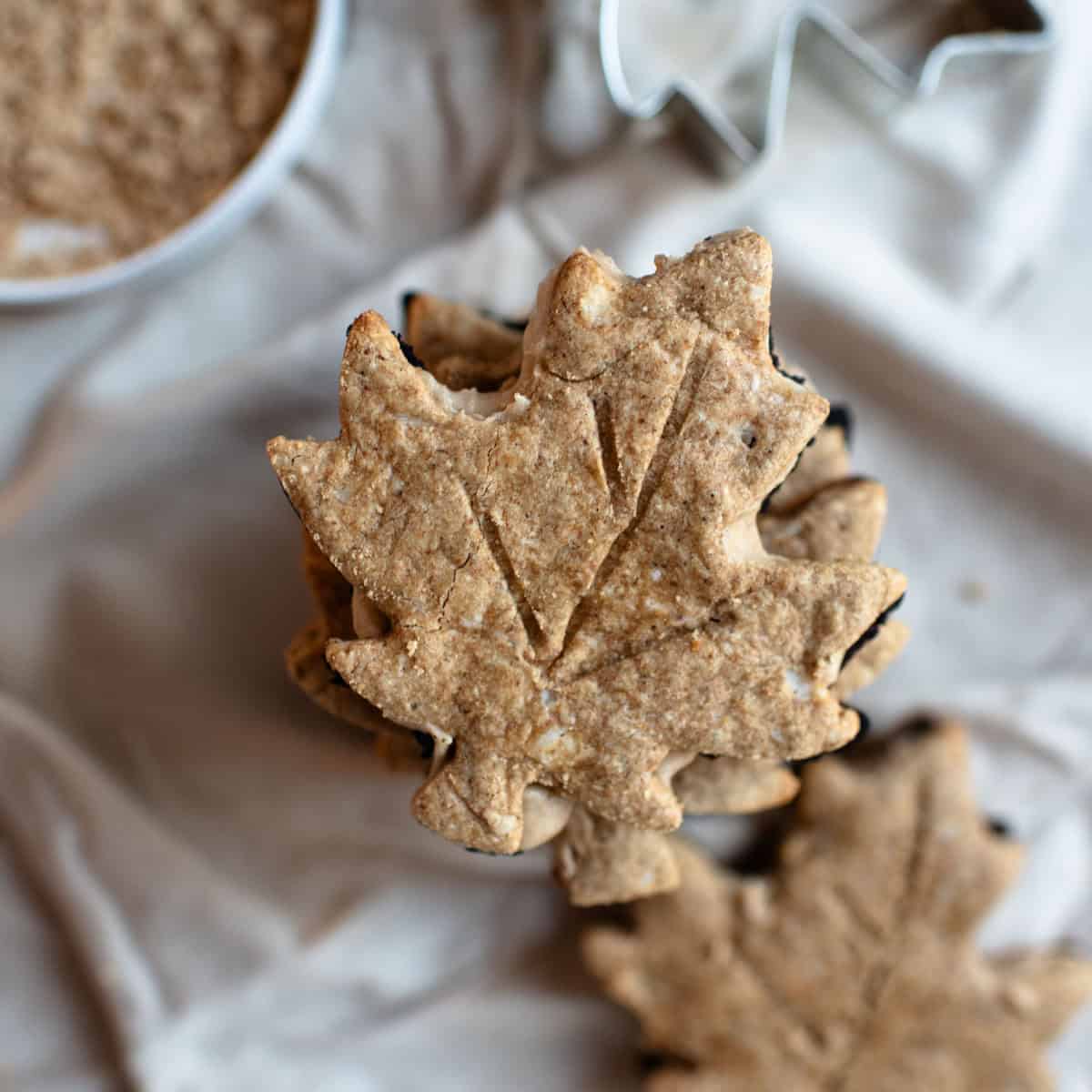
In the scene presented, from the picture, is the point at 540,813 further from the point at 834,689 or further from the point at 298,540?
the point at 298,540

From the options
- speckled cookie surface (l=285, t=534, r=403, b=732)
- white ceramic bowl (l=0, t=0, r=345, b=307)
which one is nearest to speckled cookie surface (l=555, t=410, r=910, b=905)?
speckled cookie surface (l=285, t=534, r=403, b=732)

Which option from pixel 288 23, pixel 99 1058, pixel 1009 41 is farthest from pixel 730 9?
pixel 99 1058

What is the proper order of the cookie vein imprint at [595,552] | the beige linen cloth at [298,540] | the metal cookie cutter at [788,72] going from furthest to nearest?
the beige linen cloth at [298,540] < the metal cookie cutter at [788,72] < the cookie vein imprint at [595,552]

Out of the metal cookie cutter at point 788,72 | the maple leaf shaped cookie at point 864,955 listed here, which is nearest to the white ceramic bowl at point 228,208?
the metal cookie cutter at point 788,72

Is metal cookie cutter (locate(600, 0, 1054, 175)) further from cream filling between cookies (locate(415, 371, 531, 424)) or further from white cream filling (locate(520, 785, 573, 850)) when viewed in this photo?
white cream filling (locate(520, 785, 573, 850))

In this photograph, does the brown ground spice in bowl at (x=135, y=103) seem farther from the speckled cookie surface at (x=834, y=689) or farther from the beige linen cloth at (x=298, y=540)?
the speckled cookie surface at (x=834, y=689)

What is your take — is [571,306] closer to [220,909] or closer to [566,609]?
[566,609]
